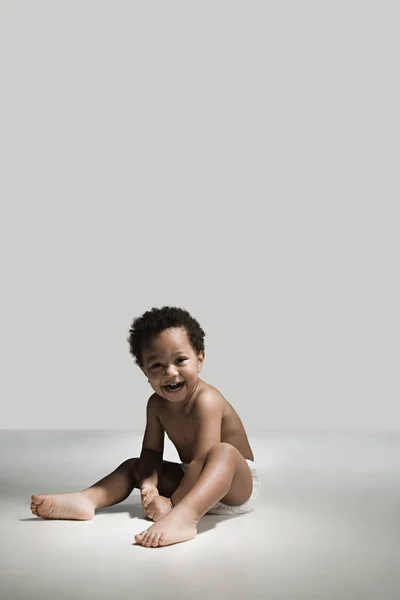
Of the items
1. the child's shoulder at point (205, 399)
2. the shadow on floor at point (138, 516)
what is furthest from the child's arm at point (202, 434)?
the shadow on floor at point (138, 516)

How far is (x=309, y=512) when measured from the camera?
299 centimetres

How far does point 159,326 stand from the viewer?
2971 millimetres

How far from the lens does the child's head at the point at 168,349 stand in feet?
9.64

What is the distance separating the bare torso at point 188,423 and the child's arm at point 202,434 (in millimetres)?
34

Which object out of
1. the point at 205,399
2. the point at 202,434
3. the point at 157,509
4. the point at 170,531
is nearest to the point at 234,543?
the point at 170,531

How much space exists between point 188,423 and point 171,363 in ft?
0.70

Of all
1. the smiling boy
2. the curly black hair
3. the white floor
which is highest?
the curly black hair

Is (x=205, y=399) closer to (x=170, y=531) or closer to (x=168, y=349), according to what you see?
(x=168, y=349)

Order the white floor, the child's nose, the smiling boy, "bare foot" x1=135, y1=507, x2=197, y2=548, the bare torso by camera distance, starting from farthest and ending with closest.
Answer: the bare torso, the child's nose, the smiling boy, "bare foot" x1=135, y1=507, x2=197, y2=548, the white floor

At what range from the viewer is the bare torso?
3021 millimetres

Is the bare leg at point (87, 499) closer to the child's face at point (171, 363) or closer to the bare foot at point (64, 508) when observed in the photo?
the bare foot at point (64, 508)

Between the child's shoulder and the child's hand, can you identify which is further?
the child's shoulder

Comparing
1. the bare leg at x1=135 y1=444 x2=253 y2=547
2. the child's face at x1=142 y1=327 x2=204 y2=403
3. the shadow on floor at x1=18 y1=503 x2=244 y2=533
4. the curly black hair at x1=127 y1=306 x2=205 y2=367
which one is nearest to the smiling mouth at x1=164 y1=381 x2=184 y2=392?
the child's face at x1=142 y1=327 x2=204 y2=403

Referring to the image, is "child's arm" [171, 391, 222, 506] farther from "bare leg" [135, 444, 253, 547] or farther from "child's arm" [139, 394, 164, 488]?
"child's arm" [139, 394, 164, 488]
